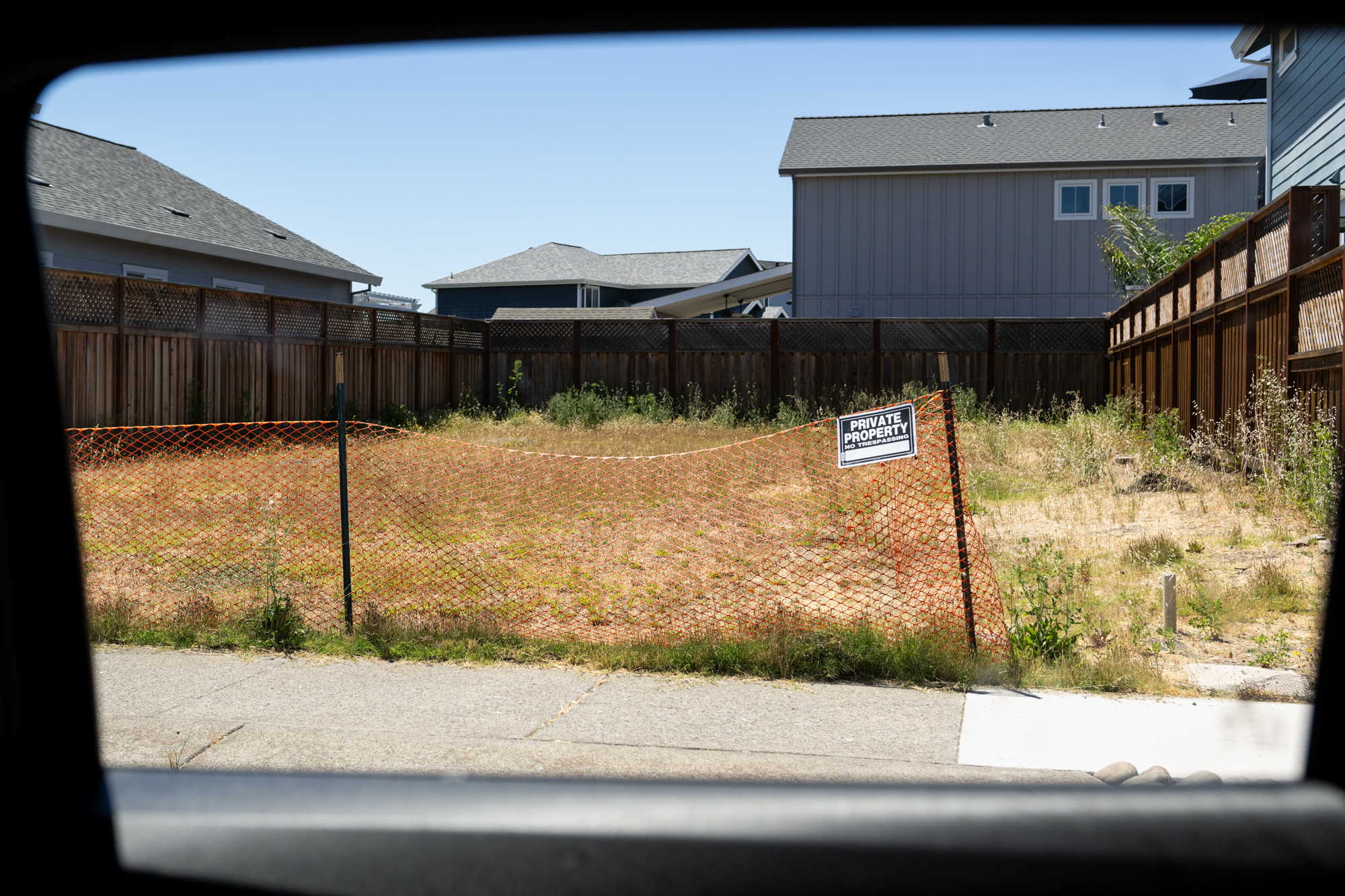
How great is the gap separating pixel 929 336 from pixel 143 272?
15836mm

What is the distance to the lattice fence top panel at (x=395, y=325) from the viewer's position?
20.3m

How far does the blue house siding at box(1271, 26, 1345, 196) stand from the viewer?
48.1 ft

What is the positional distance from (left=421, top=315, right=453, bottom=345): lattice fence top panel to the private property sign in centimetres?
1609

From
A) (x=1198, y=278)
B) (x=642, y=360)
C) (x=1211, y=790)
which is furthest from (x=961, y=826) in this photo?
(x=642, y=360)

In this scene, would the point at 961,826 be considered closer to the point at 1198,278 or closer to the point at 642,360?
the point at 1198,278

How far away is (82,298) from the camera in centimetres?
→ 1362

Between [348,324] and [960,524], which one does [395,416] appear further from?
[960,524]

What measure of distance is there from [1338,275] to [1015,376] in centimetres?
1441

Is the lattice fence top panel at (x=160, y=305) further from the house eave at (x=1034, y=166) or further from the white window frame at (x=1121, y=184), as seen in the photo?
the white window frame at (x=1121, y=184)

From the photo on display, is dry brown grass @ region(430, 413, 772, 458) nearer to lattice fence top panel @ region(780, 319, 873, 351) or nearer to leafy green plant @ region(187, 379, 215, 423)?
lattice fence top panel @ region(780, 319, 873, 351)

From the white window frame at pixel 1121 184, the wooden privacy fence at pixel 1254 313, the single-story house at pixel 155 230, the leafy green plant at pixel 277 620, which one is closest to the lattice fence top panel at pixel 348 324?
the single-story house at pixel 155 230

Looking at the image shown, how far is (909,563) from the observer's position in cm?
865

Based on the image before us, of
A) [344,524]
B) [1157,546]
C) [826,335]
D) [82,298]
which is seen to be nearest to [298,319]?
[82,298]

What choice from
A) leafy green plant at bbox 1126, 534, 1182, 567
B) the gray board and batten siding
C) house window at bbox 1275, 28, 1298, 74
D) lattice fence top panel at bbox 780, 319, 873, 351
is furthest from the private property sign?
the gray board and batten siding
